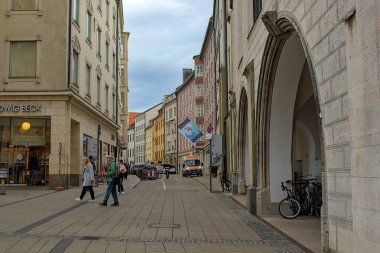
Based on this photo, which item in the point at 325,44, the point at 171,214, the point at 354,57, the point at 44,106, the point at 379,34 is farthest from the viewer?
the point at 44,106

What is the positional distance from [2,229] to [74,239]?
2.21 metres

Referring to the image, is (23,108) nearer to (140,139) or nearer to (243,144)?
(243,144)

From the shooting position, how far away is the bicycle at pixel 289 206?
505 inches

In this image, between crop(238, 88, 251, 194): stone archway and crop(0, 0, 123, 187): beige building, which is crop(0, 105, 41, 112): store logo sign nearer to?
crop(0, 0, 123, 187): beige building

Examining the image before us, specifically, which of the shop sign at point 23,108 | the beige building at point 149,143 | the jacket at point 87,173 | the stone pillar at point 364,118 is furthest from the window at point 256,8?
the beige building at point 149,143

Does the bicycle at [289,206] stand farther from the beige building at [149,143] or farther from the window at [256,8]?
the beige building at [149,143]

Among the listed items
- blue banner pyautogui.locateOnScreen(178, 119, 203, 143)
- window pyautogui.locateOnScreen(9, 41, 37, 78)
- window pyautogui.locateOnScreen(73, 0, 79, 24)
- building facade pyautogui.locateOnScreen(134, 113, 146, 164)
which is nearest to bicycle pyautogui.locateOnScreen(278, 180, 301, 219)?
blue banner pyautogui.locateOnScreen(178, 119, 203, 143)

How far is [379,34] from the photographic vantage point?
5.82 metres

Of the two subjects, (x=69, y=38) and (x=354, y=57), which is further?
(x=69, y=38)

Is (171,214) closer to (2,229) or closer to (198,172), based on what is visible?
(2,229)

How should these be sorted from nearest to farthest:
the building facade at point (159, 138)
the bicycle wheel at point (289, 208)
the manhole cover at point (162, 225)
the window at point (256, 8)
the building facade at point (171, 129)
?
1. the manhole cover at point (162, 225)
2. the bicycle wheel at point (289, 208)
3. the window at point (256, 8)
4. the building facade at point (171, 129)
5. the building facade at point (159, 138)

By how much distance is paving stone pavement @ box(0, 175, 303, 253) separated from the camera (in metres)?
8.70

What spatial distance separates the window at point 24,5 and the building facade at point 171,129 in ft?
230

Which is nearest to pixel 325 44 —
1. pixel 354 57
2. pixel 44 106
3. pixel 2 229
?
pixel 354 57
